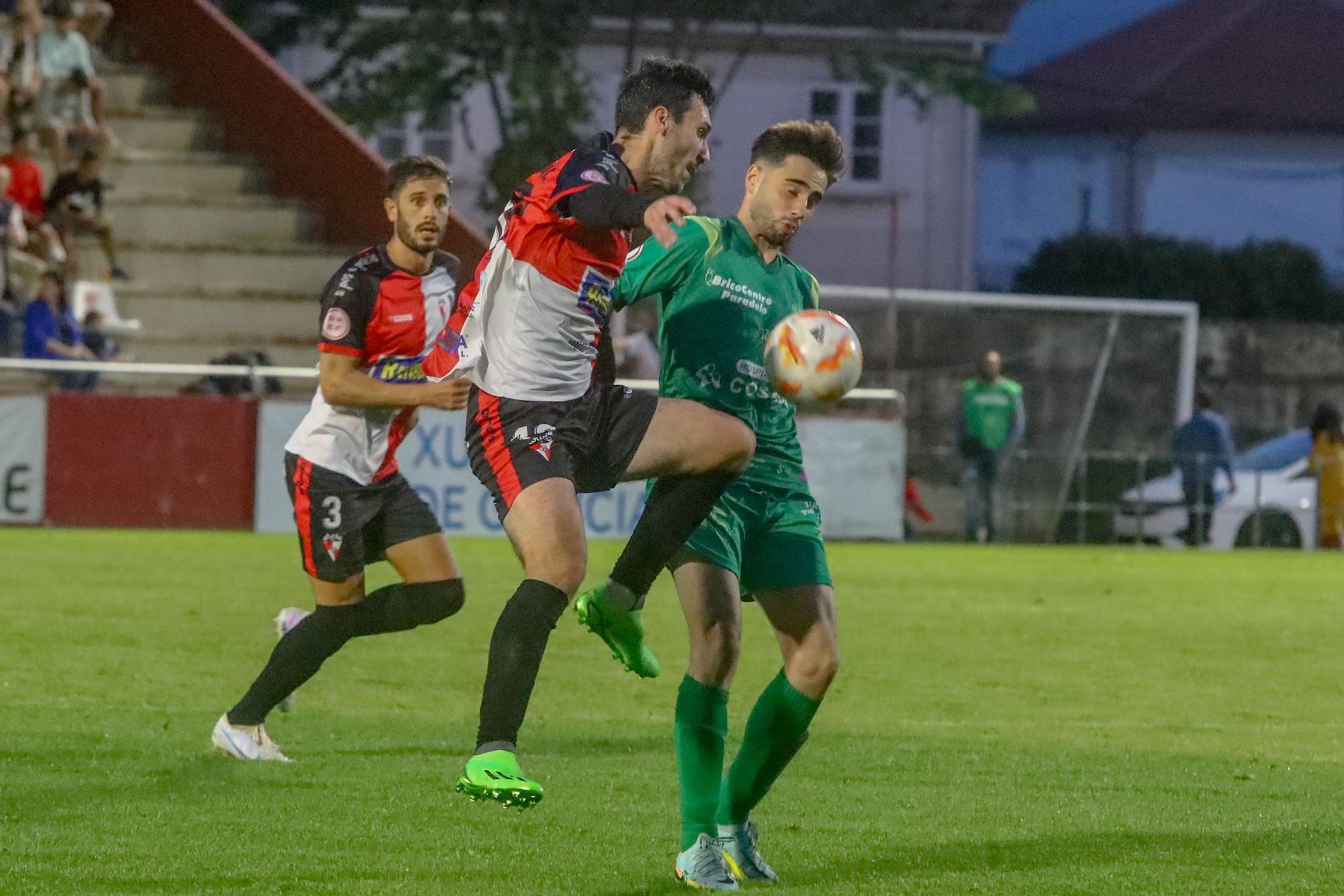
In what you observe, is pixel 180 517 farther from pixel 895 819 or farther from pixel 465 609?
pixel 895 819

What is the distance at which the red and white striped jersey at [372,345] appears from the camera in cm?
765

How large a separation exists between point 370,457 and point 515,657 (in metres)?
2.48

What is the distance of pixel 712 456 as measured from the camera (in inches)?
221

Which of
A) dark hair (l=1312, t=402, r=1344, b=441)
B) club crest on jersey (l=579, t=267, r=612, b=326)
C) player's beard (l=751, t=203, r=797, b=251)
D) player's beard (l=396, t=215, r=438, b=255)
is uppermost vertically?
player's beard (l=396, t=215, r=438, b=255)

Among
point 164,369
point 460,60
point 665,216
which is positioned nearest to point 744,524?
point 665,216

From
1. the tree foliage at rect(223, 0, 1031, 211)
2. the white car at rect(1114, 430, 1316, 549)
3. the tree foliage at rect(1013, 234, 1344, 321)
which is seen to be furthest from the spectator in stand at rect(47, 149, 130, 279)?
the tree foliage at rect(1013, 234, 1344, 321)

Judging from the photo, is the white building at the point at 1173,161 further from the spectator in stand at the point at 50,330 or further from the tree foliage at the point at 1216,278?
the spectator in stand at the point at 50,330

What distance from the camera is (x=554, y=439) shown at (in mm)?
5691

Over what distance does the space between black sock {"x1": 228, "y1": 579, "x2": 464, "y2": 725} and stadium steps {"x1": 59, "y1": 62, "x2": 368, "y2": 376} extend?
14426 millimetres

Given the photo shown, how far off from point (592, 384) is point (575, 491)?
40 centimetres

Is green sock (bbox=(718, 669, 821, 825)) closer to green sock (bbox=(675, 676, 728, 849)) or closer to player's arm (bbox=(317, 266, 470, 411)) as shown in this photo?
green sock (bbox=(675, 676, 728, 849))

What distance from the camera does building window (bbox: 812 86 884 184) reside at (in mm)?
36438

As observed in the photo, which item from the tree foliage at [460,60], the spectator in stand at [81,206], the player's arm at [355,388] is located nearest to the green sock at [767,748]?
the player's arm at [355,388]

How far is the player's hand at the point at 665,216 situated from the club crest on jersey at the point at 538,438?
0.75m
